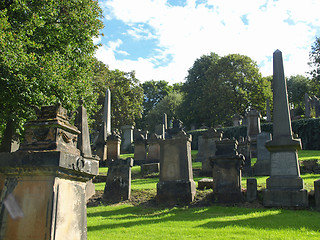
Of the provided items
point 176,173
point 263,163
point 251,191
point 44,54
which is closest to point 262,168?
point 263,163

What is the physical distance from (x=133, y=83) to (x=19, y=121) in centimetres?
3115

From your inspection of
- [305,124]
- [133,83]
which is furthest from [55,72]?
[133,83]

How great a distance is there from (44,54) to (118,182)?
6.71 meters

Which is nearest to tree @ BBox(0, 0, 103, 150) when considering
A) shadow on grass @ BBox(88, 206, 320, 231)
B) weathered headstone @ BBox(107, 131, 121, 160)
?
weathered headstone @ BBox(107, 131, 121, 160)

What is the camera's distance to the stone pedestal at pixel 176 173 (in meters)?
9.77

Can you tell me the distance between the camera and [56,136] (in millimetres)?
3203

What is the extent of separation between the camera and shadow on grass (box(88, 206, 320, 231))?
6.43 meters

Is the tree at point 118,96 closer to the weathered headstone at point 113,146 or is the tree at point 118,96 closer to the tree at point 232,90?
the tree at point 232,90

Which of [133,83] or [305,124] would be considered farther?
[133,83]

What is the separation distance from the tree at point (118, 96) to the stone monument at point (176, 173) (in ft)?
87.7

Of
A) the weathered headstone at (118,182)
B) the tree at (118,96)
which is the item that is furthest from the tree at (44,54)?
the tree at (118,96)

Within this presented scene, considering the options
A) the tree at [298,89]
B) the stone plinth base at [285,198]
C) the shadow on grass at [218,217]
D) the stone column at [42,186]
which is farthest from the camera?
the tree at [298,89]

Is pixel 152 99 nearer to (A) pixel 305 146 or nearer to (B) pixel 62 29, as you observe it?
(A) pixel 305 146

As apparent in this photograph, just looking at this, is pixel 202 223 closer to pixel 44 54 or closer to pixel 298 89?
pixel 44 54
